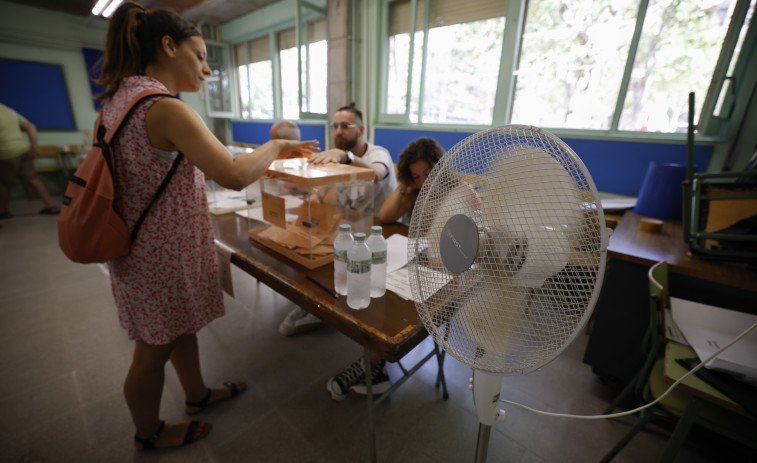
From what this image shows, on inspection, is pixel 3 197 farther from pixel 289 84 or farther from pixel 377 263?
pixel 377 263

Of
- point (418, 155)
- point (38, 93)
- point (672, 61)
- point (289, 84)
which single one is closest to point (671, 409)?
point (418, 155)

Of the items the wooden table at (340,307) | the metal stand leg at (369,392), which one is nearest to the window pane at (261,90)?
the wooden table at (340,307)

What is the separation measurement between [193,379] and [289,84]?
523 cm

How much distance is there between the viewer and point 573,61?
2.67m

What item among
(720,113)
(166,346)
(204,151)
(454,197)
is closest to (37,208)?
(166,346)

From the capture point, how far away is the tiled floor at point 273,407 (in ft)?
4.18

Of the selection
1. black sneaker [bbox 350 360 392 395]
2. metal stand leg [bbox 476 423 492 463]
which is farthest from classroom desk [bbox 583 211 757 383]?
metal stand leg [bbox 476 423 492 463]

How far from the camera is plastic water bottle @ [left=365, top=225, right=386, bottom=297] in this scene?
34.1 inches

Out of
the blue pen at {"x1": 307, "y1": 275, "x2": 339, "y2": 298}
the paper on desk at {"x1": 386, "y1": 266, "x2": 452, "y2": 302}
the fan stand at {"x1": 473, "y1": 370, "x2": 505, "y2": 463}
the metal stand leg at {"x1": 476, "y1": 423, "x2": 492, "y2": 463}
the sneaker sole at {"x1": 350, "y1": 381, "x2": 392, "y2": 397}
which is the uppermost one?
the paper on desk at {"x1": 386, "y1": 266, "x2": 452, "y2": 302}

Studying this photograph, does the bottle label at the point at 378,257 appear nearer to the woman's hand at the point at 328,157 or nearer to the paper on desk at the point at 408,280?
the paper on desk at the point at 408,280

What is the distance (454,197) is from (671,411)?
115 centimetres

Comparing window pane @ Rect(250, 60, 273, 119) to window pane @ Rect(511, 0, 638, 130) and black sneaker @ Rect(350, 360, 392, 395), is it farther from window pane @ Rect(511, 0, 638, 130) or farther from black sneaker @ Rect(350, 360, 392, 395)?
black sneaker @ Rect(350, 360, 392, 395)

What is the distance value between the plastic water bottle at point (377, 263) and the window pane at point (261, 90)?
19.0 feet

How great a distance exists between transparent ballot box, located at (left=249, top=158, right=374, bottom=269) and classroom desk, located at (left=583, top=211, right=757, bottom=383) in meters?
1.27
